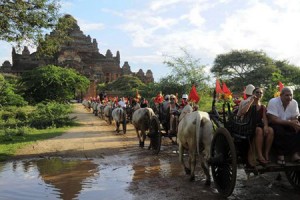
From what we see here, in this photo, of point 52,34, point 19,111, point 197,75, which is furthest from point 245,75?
point 52,34

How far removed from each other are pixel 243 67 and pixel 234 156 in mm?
46318

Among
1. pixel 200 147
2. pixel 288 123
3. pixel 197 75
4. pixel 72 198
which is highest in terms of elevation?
pixel 197 75

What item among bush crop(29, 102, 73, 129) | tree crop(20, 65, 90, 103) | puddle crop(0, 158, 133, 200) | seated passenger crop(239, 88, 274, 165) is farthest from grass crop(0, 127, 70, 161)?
tree crop(20, 65, 90, 103)

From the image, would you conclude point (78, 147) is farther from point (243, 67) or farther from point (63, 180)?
point (243, 67)

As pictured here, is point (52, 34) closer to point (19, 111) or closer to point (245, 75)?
point (19, 111)

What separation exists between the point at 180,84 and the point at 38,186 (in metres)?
24.4

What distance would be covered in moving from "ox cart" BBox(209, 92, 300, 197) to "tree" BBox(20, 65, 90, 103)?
30348mm

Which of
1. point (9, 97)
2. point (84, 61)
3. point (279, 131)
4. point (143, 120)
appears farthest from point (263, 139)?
point (84, 61)

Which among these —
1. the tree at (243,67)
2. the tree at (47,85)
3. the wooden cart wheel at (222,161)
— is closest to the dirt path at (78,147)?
the wooden cart wheel at (222,161)

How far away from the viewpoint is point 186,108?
11.2 meters

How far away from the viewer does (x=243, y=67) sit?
50.6m

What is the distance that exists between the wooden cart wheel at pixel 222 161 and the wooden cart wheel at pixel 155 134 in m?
4.99

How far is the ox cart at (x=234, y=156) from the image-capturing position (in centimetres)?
584

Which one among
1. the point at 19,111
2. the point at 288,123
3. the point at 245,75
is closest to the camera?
the point at 288,123
